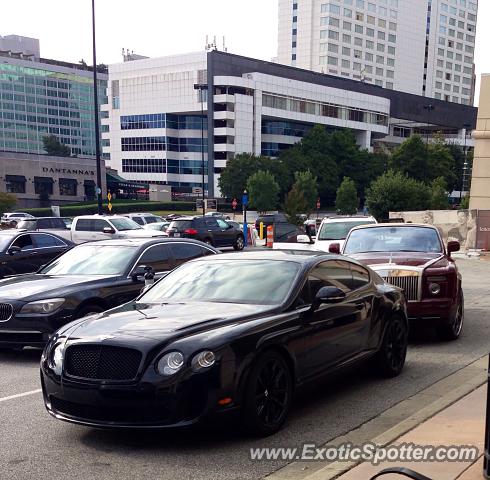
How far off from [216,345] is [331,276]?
80.6 inches

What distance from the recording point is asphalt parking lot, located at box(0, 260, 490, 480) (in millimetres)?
4294

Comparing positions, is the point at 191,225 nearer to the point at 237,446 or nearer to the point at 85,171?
the point at 237,446

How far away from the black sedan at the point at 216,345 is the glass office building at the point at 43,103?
5645 inches

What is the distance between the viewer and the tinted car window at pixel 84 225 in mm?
23250

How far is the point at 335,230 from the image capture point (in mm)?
16203

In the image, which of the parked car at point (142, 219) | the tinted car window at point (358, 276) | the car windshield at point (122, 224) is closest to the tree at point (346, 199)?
the parked car at point (142, 219)

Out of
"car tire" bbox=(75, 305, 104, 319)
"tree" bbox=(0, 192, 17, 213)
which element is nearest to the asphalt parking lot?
"car tire" bbox=(75, 305, 104, 319)

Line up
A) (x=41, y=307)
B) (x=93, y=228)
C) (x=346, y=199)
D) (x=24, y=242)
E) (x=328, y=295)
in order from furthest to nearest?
(x=346, y=199), (x=93, y=228), (x=24, y=242), (x=41, y=307), (x=328, y=295)

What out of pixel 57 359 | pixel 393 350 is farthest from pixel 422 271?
pixel 57 359

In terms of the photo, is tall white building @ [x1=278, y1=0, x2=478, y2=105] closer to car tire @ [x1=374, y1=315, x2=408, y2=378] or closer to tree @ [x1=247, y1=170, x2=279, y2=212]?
tree @ [x1=247, y1=170, x2=279, y2=212]

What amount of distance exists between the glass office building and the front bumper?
14449 centimetres

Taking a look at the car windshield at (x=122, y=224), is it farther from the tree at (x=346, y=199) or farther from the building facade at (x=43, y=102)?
the building facade at (x=43, y=102)

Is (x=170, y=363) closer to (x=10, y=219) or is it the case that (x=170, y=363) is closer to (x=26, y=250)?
(x=26, y=250)

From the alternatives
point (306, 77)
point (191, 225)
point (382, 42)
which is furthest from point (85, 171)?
point (382, 42)
